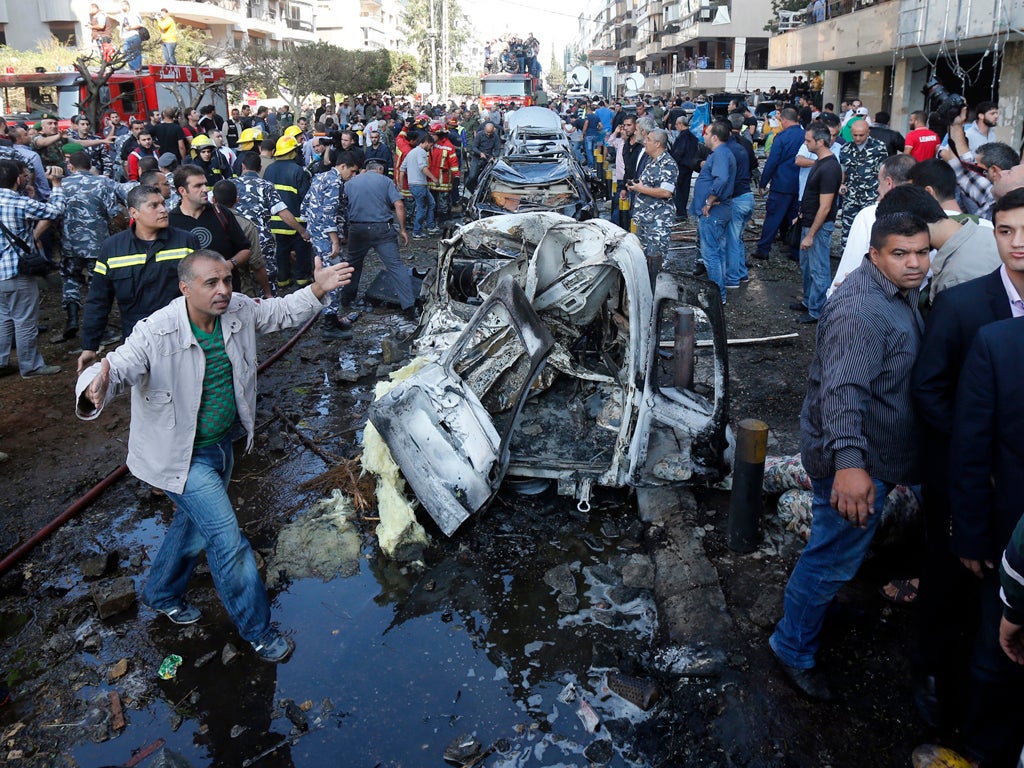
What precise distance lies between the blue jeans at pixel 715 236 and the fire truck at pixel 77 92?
16015 millimetres

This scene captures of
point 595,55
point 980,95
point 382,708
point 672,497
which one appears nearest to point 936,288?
point 672,497

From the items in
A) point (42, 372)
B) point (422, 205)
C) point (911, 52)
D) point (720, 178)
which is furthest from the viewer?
point (911, 52)

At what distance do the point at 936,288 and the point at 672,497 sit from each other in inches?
82.4

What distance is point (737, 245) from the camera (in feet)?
31.4

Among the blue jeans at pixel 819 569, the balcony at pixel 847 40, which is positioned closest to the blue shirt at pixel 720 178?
the blue jeans at pixel 819 569

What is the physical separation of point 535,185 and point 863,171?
4.63 meters

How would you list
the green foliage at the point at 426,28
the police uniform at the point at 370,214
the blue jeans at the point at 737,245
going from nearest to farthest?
the police uniform at the point at 370,214
the blue jeans at the point at 737,245
the green foliage at the point at 426,28

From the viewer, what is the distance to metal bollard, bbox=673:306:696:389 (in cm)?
570

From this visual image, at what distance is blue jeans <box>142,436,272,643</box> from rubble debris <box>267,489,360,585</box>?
0.69 m

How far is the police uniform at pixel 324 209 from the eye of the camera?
845cm

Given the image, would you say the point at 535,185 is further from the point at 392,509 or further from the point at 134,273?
the point at 392,509

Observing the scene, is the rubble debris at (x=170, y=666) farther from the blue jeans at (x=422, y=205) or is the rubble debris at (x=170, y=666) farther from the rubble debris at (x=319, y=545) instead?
the blue jeans at (x=422, y=205)

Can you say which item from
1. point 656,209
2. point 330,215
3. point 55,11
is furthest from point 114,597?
point 55,11

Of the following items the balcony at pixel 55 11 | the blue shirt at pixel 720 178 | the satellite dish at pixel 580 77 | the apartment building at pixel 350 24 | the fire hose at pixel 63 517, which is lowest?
the fire hose at pixel 63 517
